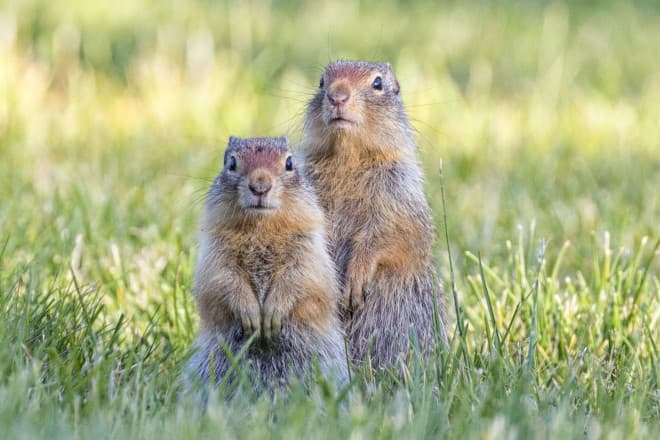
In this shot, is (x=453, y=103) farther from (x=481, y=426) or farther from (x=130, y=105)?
(x=481, y=426)

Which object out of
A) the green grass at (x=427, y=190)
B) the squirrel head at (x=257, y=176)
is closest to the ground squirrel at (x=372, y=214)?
the green grass at (x=427, y=190)

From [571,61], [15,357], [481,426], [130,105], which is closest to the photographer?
[481,426]

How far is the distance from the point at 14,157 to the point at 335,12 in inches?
190

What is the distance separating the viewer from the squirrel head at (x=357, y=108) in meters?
4.57

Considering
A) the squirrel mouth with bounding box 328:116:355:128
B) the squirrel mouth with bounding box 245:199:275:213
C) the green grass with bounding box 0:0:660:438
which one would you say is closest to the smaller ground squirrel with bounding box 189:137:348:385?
the squirrel mouth with bounding box 245:199:275:213

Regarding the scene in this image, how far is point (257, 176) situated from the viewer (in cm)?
396

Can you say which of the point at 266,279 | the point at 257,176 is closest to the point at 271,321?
the point at 266,279

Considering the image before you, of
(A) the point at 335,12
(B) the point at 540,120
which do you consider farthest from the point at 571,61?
(A) the point at 335,12

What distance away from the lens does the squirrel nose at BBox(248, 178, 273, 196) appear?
12.9 feet

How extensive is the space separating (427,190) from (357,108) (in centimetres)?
226

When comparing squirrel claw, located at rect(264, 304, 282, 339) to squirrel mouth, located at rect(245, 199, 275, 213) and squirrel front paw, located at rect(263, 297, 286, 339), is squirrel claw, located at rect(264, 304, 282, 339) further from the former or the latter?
squirrel mouth, located at rect(245, 199, 275, 213)

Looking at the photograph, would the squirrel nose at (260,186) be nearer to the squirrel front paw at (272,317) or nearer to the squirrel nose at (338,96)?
the squirrel front paw at (272,317)

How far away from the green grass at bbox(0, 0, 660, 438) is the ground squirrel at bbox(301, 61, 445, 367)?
21 cm

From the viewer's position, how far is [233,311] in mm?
3996
